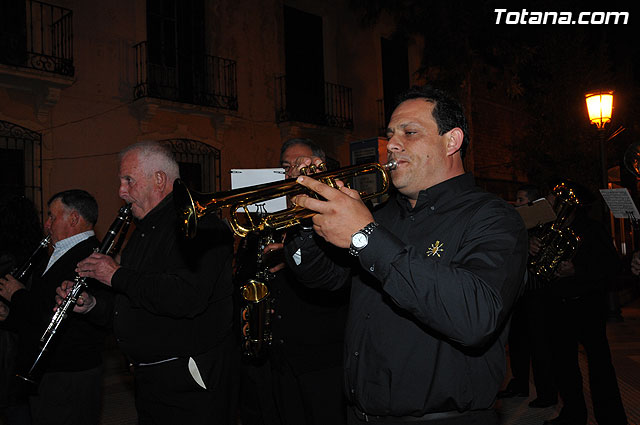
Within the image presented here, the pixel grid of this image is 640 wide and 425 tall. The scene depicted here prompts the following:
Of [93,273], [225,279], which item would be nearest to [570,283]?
[225,279]

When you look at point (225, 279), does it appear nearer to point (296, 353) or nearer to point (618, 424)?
point (296, 353)

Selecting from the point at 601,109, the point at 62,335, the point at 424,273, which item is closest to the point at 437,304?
the point at 424,273

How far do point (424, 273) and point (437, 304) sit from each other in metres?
0.11

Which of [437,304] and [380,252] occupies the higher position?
[380,252]

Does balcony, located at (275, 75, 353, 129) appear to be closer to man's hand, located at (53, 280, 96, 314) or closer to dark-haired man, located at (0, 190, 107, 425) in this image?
dark-haired man, located at (0, 190, 107, 425)

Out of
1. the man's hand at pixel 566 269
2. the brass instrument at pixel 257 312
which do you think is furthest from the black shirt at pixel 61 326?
the man's hand at pixel 566 269

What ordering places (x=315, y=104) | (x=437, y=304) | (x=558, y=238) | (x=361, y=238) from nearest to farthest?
(x=437, y=304), (x=361, y=238), (x=558, y=238), (x=315, y=104)

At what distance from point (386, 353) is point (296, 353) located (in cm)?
127

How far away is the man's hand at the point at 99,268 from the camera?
3.00 m

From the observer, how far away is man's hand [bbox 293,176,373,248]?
186cm

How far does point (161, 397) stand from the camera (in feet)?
9.64

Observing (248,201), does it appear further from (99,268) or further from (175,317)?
(99,268)

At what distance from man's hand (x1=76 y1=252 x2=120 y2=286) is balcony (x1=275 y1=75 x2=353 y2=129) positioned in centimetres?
968

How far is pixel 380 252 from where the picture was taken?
5.94 ft
